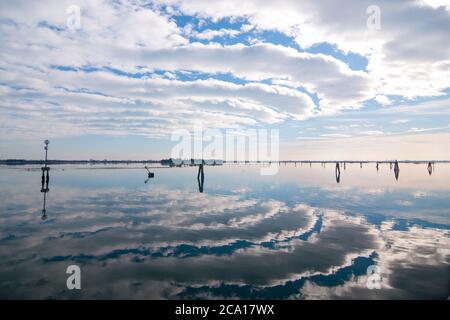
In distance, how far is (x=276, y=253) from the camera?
→ 56.2 feet

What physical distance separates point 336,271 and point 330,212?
54.8 ft

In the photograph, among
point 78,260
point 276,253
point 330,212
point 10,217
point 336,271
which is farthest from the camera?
point 330,212

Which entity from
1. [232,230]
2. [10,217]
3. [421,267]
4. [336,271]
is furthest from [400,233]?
[10,217]

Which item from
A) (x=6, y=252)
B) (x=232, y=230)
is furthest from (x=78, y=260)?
(x=232, y=230)
